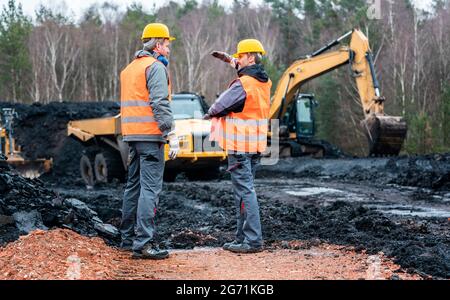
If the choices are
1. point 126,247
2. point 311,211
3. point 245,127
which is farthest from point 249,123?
point 311,211

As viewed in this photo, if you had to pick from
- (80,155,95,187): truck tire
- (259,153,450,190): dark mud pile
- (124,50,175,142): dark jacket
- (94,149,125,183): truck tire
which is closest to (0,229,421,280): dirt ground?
(124,50,175,142): dark jacket

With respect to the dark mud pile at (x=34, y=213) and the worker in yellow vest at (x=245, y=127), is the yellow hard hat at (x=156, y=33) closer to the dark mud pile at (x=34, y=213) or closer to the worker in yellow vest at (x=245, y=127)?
the worker in yellow vest at (x=245, y=127)

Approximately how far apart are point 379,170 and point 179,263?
43.4 feet

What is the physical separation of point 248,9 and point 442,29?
26.8 metres

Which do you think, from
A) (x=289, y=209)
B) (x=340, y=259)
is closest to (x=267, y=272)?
(x=340, y=259)

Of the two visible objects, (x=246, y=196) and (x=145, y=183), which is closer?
(x=145, y=183)

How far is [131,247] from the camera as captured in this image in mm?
6492

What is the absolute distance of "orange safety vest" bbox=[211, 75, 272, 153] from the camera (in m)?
6.52

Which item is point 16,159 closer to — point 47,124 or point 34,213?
point 47,124

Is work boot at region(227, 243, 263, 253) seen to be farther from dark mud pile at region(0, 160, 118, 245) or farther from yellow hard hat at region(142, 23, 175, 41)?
yellow hard hat at region(142, 23, 175, 41)

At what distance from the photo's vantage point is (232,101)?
6477 mm

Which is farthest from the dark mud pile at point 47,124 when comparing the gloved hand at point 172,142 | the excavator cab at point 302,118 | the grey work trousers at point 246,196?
the gloved hand at point 172,142

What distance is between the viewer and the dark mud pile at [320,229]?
5782 millimetres
